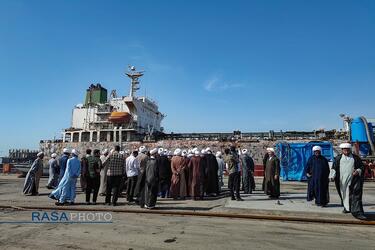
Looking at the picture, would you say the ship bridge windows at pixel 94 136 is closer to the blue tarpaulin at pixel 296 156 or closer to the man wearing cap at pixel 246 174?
the blue tarpaulin at pixel 296 156

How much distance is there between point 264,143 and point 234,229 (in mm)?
28832

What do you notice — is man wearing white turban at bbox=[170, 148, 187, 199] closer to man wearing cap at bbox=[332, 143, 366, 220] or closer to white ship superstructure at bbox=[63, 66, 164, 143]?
man wearing cap at bbox=[332, 143, 366, 220]

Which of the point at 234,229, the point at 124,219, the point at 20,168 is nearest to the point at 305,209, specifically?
the point at 234,229

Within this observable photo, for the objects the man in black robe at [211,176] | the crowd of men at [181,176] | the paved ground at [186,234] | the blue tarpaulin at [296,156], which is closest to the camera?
the paved ground at [186,234]

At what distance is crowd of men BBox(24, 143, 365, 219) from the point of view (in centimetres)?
758

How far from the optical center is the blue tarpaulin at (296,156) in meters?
20.9

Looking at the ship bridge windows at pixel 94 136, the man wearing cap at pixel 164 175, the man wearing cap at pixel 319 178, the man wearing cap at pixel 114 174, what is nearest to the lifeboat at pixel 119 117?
the ship bridge windows at pixel 94 136

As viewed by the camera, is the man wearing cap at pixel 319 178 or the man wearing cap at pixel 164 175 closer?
the man wearing cap at pixel 319 178

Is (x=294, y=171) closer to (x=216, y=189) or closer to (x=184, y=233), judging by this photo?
(x=216, y=189)

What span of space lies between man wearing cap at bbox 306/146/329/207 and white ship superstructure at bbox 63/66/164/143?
3379cm

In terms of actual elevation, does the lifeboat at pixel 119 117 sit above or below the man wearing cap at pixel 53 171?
above

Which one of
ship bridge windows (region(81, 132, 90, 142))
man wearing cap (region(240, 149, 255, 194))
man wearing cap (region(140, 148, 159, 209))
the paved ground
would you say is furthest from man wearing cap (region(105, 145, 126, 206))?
ship bridge windows (region(81, 132, 90, 142))

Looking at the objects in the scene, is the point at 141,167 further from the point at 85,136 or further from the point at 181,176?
the point at 85,136

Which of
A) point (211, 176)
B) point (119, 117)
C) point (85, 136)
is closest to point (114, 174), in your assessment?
point (211, 176)
